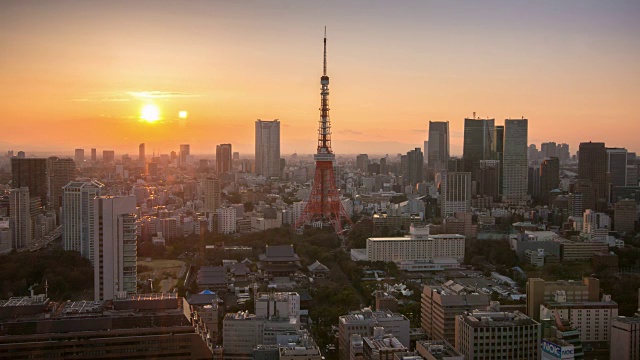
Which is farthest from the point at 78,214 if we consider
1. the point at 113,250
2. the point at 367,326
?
the point at 367,326

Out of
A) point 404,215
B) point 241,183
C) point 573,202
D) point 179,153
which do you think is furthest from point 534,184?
point 179,153

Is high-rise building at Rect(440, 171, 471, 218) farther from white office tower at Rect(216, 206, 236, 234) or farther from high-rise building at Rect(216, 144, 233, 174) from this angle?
high-rise building at Rect(216, 144, 233, 174)

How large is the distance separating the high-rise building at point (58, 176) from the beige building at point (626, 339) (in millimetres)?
8679

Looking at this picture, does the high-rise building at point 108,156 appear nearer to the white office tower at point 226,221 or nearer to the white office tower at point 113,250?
the white office tower at point 226,221

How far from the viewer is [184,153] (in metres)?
13.3

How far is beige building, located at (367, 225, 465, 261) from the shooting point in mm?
11234

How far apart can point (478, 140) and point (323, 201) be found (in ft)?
27.6

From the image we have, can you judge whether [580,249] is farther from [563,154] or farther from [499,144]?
[563,154]

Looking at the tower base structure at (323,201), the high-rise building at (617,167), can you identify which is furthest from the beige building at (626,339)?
the high-rise building at (617,167)

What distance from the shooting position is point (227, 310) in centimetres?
749

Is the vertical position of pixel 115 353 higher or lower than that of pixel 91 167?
lower

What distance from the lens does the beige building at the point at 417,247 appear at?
1123 centimetres

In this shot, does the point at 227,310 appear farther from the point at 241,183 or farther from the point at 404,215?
the point at 241,183

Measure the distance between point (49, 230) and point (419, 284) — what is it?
6400mm
